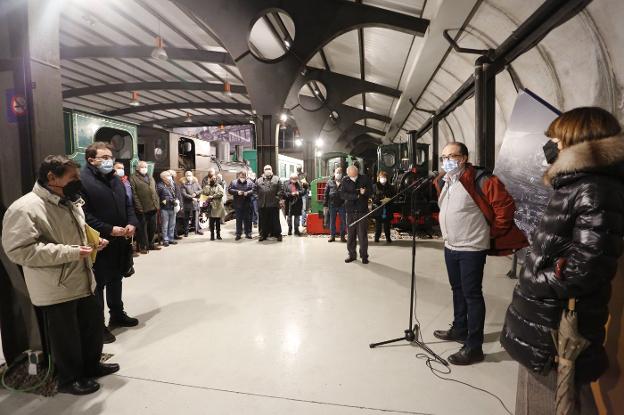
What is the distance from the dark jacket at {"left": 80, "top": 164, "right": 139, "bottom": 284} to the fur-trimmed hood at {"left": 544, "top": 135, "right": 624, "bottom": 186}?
10.2 ft

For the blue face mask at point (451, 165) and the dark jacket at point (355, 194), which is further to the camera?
the dark jacket at point (355, 194)

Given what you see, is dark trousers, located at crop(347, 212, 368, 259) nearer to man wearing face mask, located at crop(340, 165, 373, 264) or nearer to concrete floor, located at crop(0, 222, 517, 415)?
man wearing face mask, located at crop(340, 165, 373, 264)

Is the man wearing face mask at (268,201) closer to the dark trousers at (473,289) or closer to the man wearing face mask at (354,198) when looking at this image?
the man wearing face mask at (354,198)

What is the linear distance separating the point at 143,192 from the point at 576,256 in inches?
258

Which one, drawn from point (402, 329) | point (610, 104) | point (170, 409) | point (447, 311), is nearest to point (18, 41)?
point (170, 409)

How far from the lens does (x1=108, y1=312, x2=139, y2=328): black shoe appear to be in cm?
321

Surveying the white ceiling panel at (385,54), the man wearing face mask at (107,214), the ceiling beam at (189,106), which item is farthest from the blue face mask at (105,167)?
the ceiling beam at (189,106)

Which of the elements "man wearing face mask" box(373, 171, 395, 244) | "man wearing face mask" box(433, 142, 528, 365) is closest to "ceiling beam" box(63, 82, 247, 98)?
"man wearing face mask" box(373, 171, 395, 244)

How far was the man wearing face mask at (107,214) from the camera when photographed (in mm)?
2705

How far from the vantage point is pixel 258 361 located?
2.55 meters

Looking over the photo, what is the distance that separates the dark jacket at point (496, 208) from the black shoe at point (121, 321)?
3.28 metres

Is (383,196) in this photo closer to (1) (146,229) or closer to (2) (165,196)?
(2) (165,196)

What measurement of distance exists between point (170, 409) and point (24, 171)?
6.34 feet

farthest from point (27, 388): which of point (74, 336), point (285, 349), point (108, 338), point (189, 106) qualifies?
point (189, 106)
